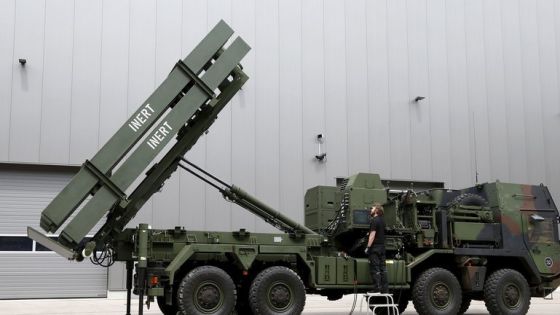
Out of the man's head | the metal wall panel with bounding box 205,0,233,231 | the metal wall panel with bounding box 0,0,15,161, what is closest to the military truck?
the man's head

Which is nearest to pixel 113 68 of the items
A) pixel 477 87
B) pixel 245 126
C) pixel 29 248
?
pixel 245 126

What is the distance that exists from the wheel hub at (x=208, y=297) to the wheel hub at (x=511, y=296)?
18.3ft

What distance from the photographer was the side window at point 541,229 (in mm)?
12266

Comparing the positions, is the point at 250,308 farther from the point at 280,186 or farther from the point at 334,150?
the point at 334,150

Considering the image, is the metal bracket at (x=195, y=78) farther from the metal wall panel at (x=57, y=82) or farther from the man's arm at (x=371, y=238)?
the metal wall panel at (x=57, y=82)

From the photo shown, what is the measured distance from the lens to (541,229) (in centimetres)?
1234

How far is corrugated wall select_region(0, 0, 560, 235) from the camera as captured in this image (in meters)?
16.9

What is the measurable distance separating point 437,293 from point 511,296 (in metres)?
1.59

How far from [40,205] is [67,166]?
132 centimetres

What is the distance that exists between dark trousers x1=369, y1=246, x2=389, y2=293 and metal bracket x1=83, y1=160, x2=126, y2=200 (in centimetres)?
446

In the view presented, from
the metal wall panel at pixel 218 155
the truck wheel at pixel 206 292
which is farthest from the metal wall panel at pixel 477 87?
the truck wheel at pixel 206 292

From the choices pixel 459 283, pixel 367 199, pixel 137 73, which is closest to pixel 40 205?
pixel 137 73

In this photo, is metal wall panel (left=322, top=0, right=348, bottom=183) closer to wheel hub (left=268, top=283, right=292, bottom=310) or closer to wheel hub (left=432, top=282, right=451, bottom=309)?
wheel hub (left=432, top=282, right=451, bottom=309)

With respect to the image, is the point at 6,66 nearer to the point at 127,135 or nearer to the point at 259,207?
the point at 127,135
